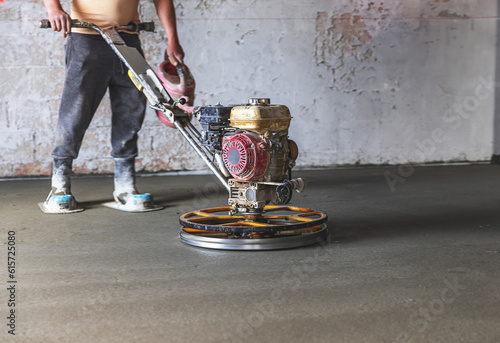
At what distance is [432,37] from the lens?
18.7 ft

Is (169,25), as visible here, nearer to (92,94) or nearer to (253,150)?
(92,94)

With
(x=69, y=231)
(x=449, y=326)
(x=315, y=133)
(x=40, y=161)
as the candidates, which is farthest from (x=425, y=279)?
(x=40, y=161)

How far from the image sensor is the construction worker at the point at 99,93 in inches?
141

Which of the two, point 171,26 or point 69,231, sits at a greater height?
point 171,26

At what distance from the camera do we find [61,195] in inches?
145

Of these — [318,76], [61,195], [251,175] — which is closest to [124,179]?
[61,195]

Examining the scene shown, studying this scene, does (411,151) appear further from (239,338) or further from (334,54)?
(239,338)

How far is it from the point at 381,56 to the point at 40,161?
2.93m

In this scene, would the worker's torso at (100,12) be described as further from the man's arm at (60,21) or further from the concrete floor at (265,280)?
the concrete floor at (265,280)

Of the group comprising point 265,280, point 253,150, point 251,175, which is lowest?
point 265,280

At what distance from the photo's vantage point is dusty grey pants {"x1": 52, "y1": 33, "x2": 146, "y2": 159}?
359cm

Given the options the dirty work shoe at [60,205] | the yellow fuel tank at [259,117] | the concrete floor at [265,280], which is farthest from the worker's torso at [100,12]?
the yellow fuel tank at [259,117]

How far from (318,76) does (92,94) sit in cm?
240

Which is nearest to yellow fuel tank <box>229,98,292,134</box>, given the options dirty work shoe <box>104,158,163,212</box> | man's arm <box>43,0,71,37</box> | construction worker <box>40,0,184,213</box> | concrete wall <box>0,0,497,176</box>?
construction worker <box>40,0,184,213</box>
